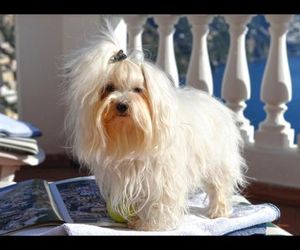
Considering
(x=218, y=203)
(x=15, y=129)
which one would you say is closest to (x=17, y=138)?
(x=15, y=129)

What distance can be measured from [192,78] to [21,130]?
69 cm

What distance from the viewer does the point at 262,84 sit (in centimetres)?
241

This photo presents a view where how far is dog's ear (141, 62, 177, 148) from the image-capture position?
1.42 metres

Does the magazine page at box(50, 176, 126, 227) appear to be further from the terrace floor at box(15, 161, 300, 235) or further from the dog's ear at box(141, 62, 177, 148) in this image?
the terrace floor at box(15, 161, 300, 235)

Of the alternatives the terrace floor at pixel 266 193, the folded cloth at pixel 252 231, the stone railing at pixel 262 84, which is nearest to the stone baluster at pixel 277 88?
the stone railing at pixel 262 84

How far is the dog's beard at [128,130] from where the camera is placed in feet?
4.55

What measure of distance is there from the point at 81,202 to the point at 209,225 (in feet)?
1.17

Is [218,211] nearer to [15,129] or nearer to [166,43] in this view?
[15,129]

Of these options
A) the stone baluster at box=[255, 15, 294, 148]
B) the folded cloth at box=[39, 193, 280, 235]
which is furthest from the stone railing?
the folded cloth at box=[39, 193, 280, 235]

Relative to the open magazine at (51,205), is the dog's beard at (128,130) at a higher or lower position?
higher

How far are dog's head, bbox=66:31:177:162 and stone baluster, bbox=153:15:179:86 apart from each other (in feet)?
3.71

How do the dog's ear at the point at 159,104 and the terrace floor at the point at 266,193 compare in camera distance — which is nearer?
the dog's ear at the point at 159,104

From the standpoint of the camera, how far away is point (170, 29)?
102 inches

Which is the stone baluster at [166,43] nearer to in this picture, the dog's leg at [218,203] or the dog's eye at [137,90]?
the dog's leg at [218,203]
